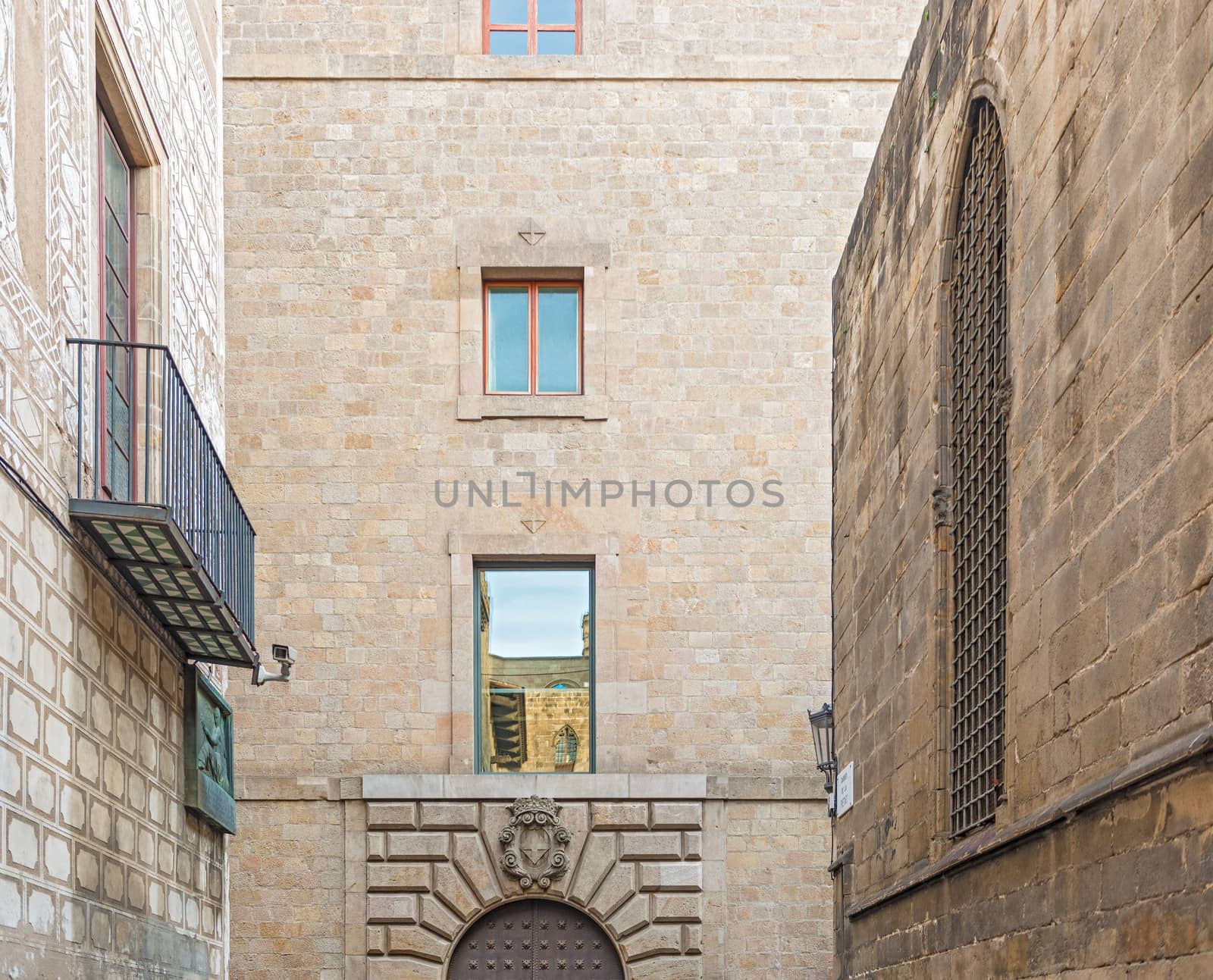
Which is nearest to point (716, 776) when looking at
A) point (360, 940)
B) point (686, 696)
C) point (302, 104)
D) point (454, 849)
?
point (686, 696)

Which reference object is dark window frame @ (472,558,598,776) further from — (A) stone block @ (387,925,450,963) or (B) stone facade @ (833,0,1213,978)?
(B) stone facade @ (833,0,1213,978)

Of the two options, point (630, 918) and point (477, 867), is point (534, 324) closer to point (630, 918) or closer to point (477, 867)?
point (477, 867)

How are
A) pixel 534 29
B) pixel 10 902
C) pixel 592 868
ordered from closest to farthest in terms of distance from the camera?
pixel 10 902 < pixel 592 868 < pixel 534 29

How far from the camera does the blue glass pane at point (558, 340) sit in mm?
17719

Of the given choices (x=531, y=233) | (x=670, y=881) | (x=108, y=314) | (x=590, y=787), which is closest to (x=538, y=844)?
(x=590, y=787)

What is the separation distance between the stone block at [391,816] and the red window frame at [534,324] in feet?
13.2

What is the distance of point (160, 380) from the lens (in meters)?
9.72

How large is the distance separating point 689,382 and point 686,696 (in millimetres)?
3029

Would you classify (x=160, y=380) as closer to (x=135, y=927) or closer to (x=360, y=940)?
(x=135, y=927)

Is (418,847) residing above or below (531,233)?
below

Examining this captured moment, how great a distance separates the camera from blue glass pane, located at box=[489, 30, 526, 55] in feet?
59.7

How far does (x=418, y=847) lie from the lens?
54.4ft

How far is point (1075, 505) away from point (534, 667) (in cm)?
1170

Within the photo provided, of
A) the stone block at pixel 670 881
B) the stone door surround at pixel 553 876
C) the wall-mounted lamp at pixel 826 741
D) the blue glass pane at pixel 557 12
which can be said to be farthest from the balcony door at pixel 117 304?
the blue glass pane at pixel 557 12
